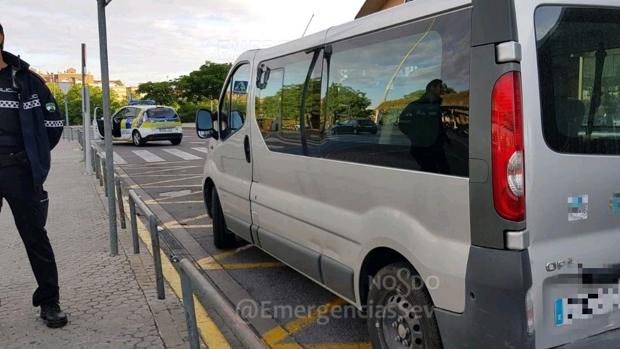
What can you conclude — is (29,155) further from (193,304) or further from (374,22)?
(374,22)

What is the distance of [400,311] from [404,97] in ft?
3.70

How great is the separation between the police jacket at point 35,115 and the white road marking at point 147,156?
13.2 metres

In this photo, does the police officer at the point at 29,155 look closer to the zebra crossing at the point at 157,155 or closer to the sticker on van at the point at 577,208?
the sticker on van at the point at 577,208

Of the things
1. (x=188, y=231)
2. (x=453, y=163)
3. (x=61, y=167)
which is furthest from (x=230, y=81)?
(x=61, y=167)

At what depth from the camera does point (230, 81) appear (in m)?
5.31

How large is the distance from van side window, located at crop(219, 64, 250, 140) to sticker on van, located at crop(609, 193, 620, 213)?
3.16 meters

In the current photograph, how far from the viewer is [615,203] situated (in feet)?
7.72

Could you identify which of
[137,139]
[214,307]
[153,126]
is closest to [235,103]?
[214,307]

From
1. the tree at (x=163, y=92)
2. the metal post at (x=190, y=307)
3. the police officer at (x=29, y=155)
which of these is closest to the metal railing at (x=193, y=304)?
the metal post at (x=190, y=307)

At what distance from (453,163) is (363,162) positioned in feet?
2.45

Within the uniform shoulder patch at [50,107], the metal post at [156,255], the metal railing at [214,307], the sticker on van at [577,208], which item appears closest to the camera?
the metal railing at [214,307]

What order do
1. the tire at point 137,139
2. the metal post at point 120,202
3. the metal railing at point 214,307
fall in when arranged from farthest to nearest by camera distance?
the tire at point 137,139
the metal post at point 120,202
the metal railing at point 214,307

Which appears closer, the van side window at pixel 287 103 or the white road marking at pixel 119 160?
the van side window at pixel 287 103

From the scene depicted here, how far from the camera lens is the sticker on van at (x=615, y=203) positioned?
2.34m
